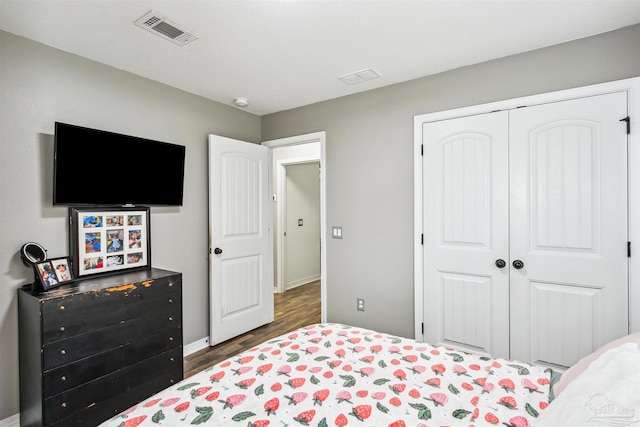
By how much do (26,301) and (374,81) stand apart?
295cm

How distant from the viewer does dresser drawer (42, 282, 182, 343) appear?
5.93 ft

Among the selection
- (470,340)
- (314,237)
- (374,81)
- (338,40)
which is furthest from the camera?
(314,237)

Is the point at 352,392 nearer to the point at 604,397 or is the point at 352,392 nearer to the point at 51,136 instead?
the point at 604,397

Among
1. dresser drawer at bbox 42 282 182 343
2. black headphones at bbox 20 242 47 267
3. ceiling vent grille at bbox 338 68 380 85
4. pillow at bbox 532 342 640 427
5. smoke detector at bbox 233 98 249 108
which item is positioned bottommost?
dresser drawer at bbox 42 282 182 343

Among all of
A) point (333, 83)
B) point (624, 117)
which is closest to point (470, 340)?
point (624, 117)

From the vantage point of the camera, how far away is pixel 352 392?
1.26 metres

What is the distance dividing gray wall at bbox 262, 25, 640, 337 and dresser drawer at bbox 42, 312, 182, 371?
1563 millimetres

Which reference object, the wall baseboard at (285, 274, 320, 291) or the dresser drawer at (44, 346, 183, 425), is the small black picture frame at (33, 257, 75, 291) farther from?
the wall baseboard at (285, 274, 320, 291)

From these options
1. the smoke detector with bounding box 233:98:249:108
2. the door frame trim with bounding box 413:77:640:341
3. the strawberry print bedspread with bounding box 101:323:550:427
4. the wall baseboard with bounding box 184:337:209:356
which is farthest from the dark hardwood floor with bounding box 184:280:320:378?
the door frame trim with bounding box 413:77:640:341

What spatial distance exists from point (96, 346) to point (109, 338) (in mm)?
78

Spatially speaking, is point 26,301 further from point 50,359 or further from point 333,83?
point 333,83

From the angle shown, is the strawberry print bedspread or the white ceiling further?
the white ceiling

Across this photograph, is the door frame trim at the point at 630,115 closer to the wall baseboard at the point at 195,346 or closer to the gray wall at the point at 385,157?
the gray wall at the point at 385,157

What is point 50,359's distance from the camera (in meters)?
1.78
